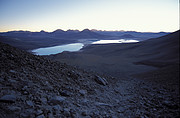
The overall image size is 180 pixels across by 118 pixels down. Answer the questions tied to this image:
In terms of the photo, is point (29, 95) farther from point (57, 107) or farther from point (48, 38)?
point (48, 38)

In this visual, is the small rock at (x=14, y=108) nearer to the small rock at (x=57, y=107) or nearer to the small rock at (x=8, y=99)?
the small rock at (x=8, y=99)

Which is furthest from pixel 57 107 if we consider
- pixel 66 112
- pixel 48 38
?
pixel 48 38

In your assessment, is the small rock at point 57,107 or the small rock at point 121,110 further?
the small rock at point 121,110

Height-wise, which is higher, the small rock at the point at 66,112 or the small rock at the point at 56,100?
the small rock at the point at 56,100

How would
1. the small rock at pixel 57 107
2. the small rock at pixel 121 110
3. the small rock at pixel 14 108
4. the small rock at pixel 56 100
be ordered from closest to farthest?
the small rock at pixel 14 108 < the small rock at pixel 57 107 < the small rock at pixel 56 100 < the small rock at pixel 121 110

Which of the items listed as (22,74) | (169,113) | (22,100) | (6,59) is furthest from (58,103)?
(169,113)

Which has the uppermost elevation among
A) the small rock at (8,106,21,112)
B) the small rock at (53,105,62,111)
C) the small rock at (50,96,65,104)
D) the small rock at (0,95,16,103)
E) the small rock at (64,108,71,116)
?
the small rock at (0,95,16,103)

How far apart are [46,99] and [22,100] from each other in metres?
0.50

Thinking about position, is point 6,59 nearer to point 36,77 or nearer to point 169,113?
point 36,77

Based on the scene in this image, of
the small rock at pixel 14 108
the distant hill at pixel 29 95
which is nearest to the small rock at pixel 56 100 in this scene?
the distant hill at pixel 29 95

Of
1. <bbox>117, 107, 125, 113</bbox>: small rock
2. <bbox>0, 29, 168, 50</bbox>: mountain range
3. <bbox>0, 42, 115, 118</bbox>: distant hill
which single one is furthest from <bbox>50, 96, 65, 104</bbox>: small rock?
<bbox>0, 29, 168, 50</bbox>: mountain range

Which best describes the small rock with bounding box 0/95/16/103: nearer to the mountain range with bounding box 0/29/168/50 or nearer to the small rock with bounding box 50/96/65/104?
the small rock with bounding box 50/96/65/104

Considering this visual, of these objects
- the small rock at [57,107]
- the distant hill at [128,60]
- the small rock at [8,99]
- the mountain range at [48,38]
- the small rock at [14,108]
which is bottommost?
the distant hill at [128,60]

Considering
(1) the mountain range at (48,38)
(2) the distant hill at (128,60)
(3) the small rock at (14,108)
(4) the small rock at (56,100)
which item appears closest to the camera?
(3) the small rock at (14,108)
